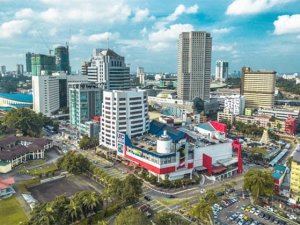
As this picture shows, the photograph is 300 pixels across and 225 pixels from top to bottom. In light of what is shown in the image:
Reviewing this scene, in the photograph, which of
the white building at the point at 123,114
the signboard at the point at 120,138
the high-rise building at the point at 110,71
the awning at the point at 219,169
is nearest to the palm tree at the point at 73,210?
the signboard at the point at 120,138

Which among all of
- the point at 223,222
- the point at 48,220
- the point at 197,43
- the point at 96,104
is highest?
the point at 197,43

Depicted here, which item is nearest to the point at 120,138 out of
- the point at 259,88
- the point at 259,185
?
the point at 259,185

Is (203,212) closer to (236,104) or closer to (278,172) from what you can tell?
(278,172)

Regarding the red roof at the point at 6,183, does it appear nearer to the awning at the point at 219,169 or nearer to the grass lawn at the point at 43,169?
the grass lawn at the point at 43,169

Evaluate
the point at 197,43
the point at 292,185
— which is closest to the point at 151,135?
the point at 292,185

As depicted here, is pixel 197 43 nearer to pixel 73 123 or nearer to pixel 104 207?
pixel 73 123

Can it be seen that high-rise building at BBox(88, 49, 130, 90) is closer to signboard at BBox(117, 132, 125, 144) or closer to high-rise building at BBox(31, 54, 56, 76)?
signboard at BBox(117, 132, 125, 144)

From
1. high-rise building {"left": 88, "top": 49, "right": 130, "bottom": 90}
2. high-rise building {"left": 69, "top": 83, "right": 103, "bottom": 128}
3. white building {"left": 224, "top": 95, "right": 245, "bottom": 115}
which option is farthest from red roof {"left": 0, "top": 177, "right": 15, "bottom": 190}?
white building {"left": 224, "top": 95, "right": 245, "bottom": 115}
